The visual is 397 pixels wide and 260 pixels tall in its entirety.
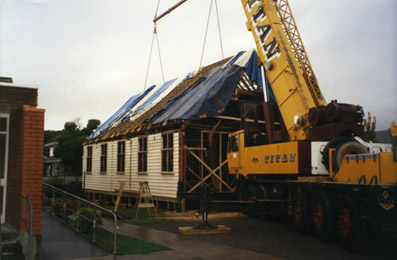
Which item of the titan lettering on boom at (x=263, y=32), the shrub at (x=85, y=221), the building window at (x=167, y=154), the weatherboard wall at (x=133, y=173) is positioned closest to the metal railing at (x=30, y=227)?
the shrub at (x=85, y=221)

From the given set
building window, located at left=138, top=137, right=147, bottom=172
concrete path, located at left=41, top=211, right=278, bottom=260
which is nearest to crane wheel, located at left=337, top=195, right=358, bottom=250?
concrete path, located at left=41, top=211, right=278, bottom=260

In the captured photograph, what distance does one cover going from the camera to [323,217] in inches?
427

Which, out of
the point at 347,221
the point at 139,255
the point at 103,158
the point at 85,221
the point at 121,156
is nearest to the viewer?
the point at 139,255

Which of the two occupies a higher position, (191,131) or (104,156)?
(191,131)

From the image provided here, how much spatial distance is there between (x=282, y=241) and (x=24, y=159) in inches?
272

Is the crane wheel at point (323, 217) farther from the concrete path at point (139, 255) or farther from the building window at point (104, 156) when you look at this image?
the building window at point (104, 156)

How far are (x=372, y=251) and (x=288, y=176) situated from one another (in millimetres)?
4639

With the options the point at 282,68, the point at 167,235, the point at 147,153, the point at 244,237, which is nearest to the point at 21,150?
the point at 167,235

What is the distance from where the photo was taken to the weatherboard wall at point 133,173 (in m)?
18.9

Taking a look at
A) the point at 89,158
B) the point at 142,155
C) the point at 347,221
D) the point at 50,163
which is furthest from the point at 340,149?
the point at 50,163

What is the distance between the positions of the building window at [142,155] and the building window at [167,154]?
1.96m

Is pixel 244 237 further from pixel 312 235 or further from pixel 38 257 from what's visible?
pixel 38 257

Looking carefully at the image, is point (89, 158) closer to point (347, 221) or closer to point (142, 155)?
point (142, 155)

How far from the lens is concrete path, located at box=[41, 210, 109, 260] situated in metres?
8.48
